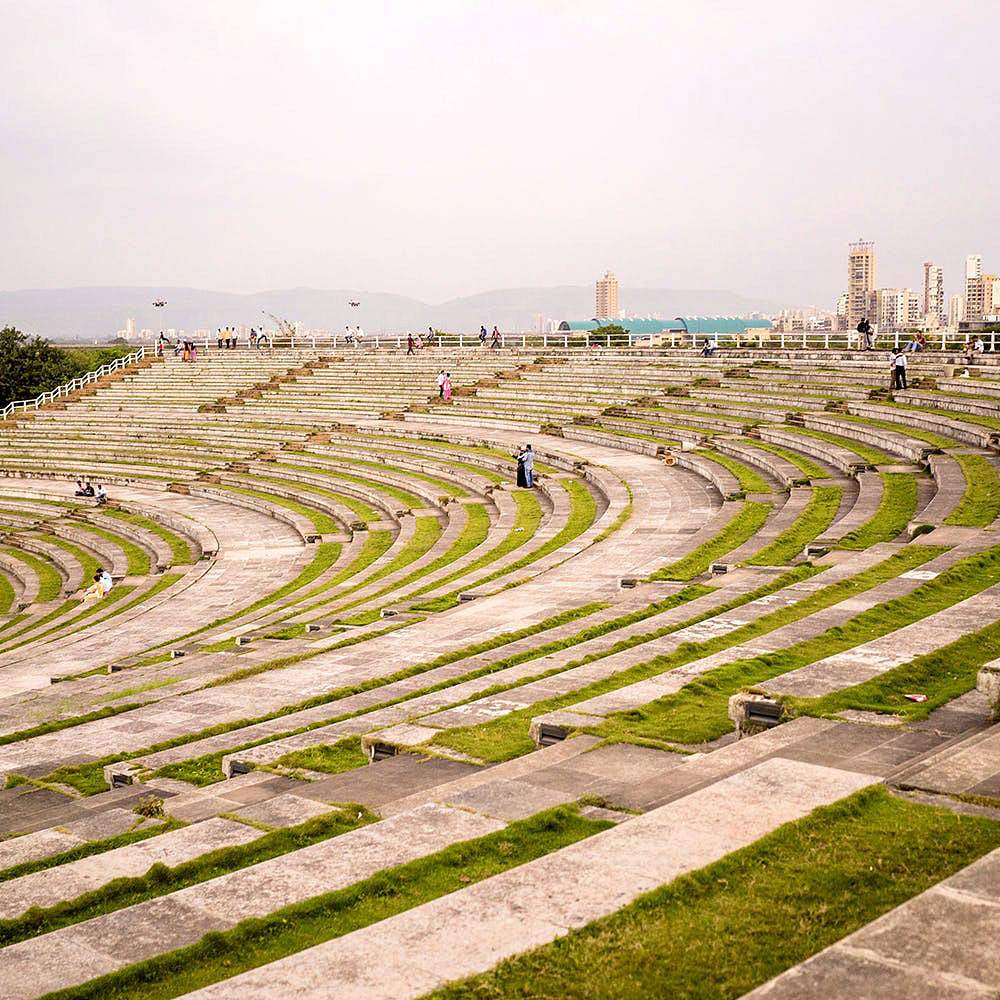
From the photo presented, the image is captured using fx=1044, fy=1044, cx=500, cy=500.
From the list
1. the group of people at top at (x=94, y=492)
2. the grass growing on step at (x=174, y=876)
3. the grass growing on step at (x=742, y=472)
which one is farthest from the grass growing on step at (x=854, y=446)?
the group of people at top at (x=94, y=492)

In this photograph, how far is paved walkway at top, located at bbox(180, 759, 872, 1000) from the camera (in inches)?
199

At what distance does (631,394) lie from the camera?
145ft

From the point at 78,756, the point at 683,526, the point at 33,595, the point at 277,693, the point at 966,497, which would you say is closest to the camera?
the point at 78,756

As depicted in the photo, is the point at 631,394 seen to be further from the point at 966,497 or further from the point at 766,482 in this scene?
the point at 966,497

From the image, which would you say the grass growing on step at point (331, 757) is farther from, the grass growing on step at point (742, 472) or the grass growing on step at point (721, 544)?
the grass growing on step at point (742, 472)

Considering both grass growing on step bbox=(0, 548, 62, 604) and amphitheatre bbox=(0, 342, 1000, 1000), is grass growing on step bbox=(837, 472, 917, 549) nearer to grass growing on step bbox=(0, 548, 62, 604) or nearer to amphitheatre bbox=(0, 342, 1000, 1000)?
amphitheatre bbox=(0, 342, 1000, 1000)

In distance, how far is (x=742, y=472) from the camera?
2752cm

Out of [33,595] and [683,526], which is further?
[33,595]

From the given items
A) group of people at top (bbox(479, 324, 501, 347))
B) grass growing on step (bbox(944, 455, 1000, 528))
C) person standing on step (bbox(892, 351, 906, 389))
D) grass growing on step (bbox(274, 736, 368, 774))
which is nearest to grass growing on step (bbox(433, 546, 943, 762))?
grass growing on step (bbox(274, 736, 368, 774))

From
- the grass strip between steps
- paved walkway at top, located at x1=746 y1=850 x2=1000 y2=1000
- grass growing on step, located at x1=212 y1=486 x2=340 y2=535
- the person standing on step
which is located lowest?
grass growing on step, located at x1=212 y1=486 x2=340 y2=535

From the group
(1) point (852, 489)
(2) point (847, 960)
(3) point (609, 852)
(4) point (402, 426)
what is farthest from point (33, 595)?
(2) point (847, 960)

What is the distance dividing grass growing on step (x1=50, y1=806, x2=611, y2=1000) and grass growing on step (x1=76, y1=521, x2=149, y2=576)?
25399 mm

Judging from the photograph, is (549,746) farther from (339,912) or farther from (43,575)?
(43,575)

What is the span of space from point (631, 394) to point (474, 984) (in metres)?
40.2
